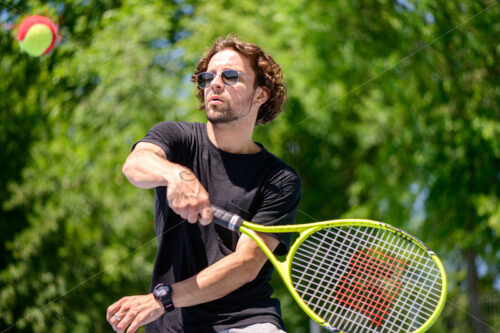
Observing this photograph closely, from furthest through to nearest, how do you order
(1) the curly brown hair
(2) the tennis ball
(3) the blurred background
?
1. (3) the blurred background
2. (2) the tennis ball
3. (1) the curly brown hair

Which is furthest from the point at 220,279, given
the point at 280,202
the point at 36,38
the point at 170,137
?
the point at 36,38

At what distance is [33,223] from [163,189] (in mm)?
6149

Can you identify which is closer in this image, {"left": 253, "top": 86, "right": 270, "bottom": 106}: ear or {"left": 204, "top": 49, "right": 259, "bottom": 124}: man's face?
{"left": 204, "top": 49, "right": 259, "bottom": 124}: man's face

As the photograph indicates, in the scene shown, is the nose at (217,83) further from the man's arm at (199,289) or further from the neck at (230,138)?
the man's arm at (199,289)

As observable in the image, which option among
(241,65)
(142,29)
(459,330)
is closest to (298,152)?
(142,29)

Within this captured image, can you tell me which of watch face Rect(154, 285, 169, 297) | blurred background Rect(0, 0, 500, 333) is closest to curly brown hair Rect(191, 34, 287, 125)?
watch face Rect(154, 285, 169, 297)

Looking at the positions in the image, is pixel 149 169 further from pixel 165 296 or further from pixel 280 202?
pixel 280 202

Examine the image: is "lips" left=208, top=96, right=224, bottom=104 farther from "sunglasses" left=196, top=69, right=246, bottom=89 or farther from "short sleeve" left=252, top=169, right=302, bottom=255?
"short sleeve" left=252, top=169, right=302, bottom=255

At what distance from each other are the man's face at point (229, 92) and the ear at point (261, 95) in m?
0.02

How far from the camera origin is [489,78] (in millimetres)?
7523

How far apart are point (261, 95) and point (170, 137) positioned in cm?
49

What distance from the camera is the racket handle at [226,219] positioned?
7.14 feet

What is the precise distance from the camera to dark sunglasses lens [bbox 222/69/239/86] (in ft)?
8.18

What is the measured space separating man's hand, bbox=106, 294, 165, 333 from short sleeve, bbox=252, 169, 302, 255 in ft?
1.59
